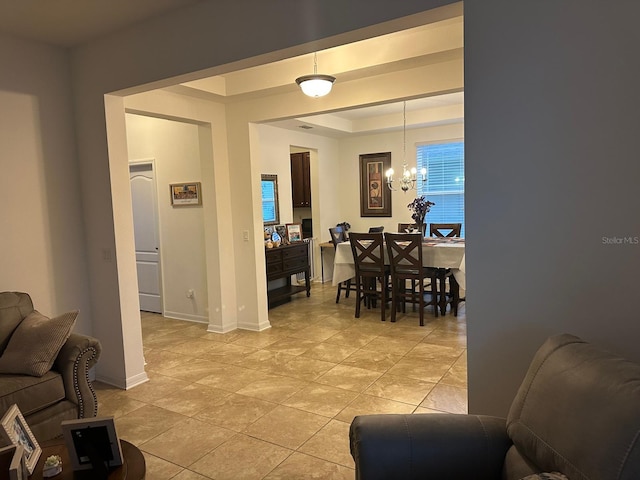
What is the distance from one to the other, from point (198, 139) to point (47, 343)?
299 cm

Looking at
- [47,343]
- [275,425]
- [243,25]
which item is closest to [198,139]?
[243,25]

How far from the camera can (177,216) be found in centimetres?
538

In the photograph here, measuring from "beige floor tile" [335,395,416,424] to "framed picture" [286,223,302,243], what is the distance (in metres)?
3.61

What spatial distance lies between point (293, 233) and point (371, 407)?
383 centimetres

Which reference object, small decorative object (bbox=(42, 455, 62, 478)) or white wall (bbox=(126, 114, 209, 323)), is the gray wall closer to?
small decorative object (bbox=(42, 455, 62, 478))

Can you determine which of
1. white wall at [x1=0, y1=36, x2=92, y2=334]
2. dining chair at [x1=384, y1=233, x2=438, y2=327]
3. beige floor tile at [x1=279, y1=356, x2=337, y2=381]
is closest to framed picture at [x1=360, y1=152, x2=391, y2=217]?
dining chair at [x1=384, y1=233, x2=438, y2=327]

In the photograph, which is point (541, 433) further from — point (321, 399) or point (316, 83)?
Result: point (316, 83)

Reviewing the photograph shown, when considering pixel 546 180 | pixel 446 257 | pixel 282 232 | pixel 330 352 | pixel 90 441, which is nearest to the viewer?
pixel 90 441

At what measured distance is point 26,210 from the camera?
335 centimetres

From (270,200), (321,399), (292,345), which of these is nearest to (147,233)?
(270,200)

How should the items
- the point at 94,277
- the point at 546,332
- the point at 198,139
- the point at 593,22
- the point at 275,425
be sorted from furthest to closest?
the point at 198,139
the point at 94,277
the point at 275,425
the point at 546,332
the point at 593,22

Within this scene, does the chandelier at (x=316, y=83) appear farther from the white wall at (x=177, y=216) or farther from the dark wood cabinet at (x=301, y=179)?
the dark wood cabinet at (x=301, y=179)

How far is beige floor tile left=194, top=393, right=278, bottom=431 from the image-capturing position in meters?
2.92

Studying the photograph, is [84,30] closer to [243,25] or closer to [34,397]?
[243,25]
